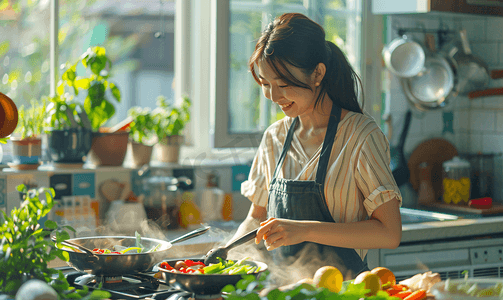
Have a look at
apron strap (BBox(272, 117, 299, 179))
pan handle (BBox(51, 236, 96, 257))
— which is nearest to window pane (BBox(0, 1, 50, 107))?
apron strap (BBox(272, 117, 299, 179))

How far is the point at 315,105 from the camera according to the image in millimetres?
1738

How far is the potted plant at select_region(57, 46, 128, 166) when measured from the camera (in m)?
2.63

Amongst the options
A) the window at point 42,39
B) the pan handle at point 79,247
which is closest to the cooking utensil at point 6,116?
the pan handle at point 79,247

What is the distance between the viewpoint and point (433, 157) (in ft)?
11.2

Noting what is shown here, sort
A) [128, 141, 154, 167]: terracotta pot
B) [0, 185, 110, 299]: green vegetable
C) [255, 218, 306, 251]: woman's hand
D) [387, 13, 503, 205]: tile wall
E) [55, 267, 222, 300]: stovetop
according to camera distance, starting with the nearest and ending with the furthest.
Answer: [0, 185, 110, 299]: green vegetable, [55, 267, 222, 300]: stovetop, [255, 218, 306, 251]: woman's hand, [128, 141, 154, 167]: terracotta pot, [387, 13, 503, 205]: tile wall

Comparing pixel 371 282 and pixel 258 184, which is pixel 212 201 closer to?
pixel 258 184

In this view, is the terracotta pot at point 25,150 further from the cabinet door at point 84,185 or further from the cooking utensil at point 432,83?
the cooking utensil at point 432,83

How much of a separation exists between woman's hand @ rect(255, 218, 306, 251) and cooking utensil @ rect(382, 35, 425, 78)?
2.00m

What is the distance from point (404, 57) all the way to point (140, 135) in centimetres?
158

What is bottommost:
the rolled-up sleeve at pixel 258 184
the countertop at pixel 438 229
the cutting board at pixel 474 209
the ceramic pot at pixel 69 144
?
the countertop at pixel 438 229

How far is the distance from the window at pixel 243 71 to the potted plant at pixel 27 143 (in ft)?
2.79

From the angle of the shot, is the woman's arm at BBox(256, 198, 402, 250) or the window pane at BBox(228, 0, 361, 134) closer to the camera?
the woman's arm at BBox(256, 198, 402, 250)

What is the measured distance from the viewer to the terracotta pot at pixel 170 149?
288cm

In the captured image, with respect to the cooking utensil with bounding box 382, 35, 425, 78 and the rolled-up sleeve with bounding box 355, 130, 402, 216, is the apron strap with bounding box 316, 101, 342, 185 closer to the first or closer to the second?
the rolled-up sleeve with bounding box 355, 130, 402, 216
